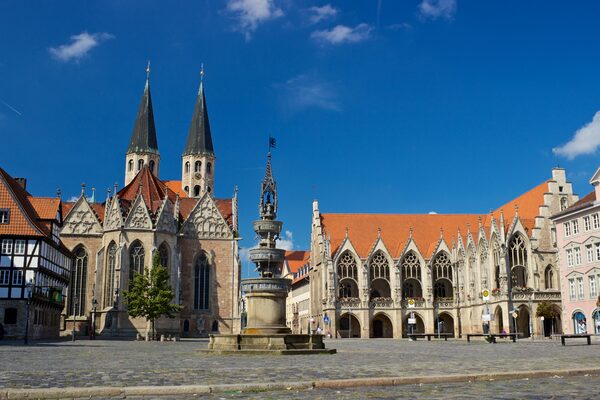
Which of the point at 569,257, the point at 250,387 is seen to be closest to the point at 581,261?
the point at 569,257

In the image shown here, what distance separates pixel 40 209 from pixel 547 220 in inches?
1915

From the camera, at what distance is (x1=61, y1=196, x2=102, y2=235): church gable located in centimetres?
7312

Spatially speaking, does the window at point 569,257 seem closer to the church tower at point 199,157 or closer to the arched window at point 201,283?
the arched window at point 201,283

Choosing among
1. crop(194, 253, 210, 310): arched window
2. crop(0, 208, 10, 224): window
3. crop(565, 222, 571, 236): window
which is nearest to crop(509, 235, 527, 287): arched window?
crop(565, 222, 571, 236): window

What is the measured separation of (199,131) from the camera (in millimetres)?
105188

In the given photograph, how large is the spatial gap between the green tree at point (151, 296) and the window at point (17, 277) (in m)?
12.7

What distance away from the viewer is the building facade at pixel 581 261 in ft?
176

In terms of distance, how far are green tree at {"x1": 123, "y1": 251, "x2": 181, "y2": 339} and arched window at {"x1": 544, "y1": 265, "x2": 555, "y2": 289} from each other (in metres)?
36.5

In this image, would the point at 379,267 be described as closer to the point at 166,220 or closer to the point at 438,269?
the point at 438,269

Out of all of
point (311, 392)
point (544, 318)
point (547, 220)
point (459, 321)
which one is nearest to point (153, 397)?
point (311, 392)

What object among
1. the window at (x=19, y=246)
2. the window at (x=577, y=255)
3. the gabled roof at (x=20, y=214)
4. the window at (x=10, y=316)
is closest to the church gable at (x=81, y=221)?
the gabled roof at (x=20, y=214)

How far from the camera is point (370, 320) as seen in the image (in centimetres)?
7619

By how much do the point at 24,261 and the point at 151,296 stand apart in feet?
46.1

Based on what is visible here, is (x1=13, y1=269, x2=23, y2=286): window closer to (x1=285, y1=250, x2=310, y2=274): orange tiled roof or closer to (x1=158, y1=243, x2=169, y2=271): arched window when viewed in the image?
(x1=158, y1=243, x2=169, y2=271): arched window
